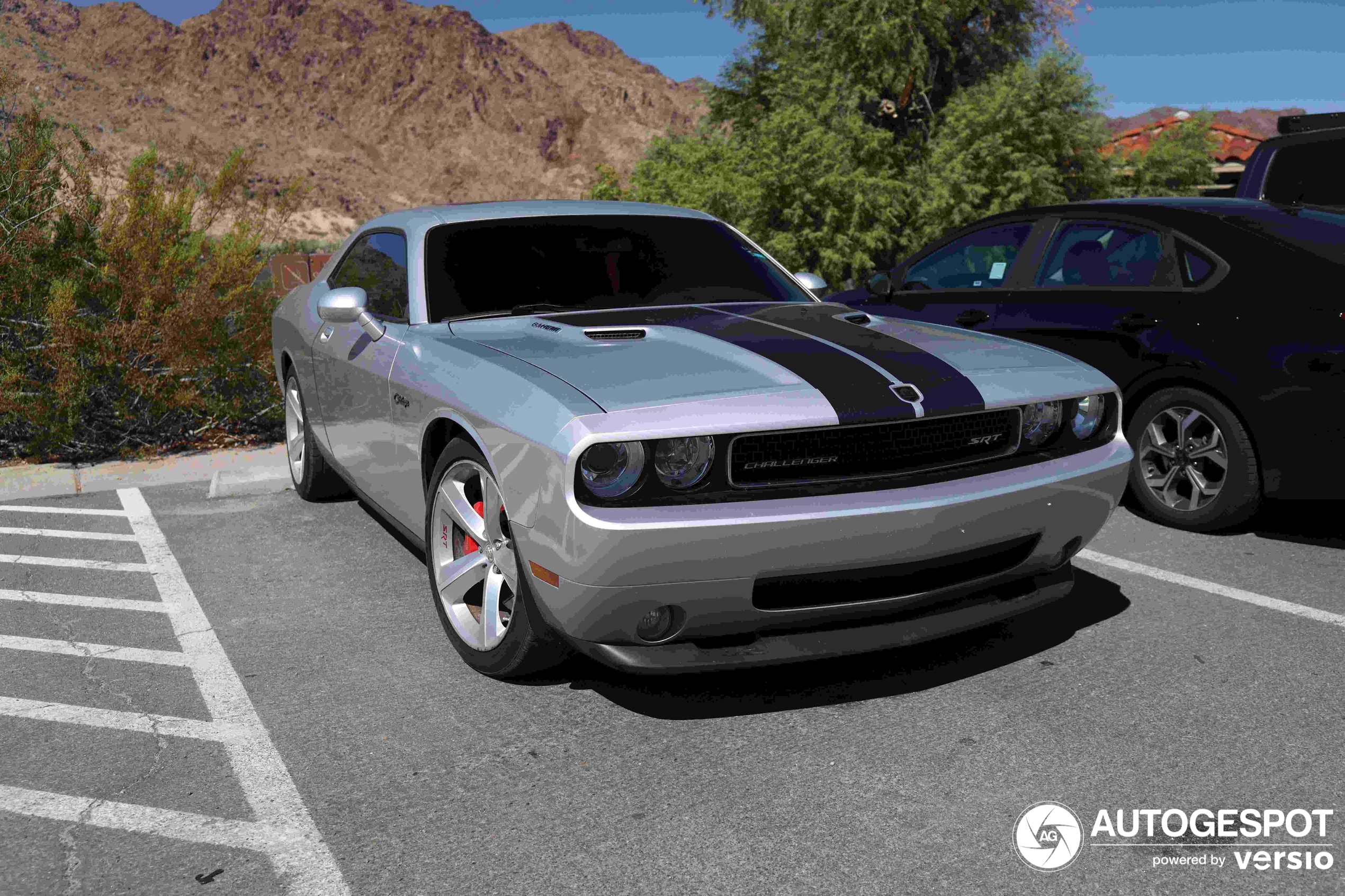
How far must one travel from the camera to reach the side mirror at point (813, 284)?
5251mm

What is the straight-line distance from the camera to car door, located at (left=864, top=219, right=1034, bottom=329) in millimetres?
6371

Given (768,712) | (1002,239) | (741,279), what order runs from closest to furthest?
(768,712)
(741,279)
(1002,239)

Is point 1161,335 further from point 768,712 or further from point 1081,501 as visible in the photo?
point 768,712

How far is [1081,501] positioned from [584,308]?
1.90 metres

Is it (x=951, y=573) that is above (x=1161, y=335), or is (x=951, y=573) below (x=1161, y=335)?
below

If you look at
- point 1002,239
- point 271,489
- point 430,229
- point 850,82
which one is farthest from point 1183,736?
point 850,82

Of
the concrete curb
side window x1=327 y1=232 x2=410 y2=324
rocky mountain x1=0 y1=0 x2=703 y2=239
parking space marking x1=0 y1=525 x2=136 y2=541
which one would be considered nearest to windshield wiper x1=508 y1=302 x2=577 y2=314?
side window x1=327 y1=232 x2=410 y2=324

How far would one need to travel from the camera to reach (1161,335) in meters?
5.52

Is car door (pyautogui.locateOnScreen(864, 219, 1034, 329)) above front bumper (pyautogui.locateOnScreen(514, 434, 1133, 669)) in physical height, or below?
above

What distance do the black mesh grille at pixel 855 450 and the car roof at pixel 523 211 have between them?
1805 mm

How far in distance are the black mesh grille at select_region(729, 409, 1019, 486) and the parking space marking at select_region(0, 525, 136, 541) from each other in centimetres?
385

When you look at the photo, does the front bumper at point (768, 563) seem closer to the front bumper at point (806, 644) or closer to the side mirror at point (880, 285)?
the front bumper at point (806, 644)

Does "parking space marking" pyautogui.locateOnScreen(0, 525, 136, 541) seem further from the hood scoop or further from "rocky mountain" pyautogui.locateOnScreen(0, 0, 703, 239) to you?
"rocky mountain" pyautogui.locateOnScreen(0, 0, 703, 239)

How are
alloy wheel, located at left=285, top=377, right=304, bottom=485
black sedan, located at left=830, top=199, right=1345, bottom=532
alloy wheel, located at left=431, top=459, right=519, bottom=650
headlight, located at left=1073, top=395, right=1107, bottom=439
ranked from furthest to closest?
alloy wheel, located at left=285, top=377, right=304, bottom=485 < black sedan, located at left=830, top=199, right=1345, bottom=532 < headlight, located at left=1073, top=395, right=1107, bottom=439 < alloy wheel, located at left=431, top=459, right=519, bottom=650
